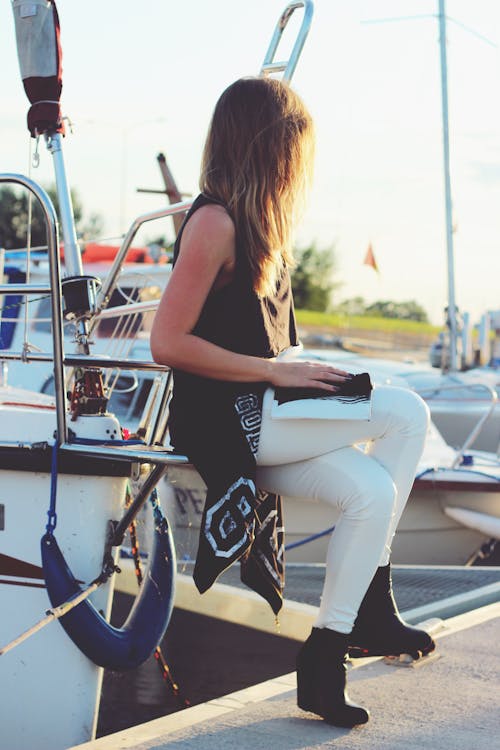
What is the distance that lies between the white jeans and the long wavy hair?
1.46ft

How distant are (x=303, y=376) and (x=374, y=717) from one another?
3.53 feet

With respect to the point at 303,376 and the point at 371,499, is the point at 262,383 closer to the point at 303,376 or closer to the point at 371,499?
the point at 303,376

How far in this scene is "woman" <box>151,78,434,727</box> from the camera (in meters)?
2.78

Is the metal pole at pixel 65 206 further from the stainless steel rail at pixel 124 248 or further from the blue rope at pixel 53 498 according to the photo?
the blue rope at pixel 53 498

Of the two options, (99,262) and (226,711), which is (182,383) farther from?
(99,262)

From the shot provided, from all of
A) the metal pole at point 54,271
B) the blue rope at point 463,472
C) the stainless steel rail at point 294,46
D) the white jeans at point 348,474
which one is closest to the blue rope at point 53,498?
the metal pole at point 54,271

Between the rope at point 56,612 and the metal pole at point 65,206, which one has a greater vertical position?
the metal pole at point 65,206

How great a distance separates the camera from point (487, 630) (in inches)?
158

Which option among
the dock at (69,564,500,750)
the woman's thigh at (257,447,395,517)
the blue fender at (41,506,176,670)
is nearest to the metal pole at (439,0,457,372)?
the dock at (69,564,500,750)

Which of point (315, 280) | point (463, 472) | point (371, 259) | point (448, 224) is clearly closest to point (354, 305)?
point (315, 280)

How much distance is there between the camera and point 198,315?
2.78m

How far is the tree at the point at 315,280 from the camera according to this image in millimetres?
70125

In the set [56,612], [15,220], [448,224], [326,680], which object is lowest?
[326,680]

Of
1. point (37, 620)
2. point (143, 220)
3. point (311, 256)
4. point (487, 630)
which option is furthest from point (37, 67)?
point (311, 256)
